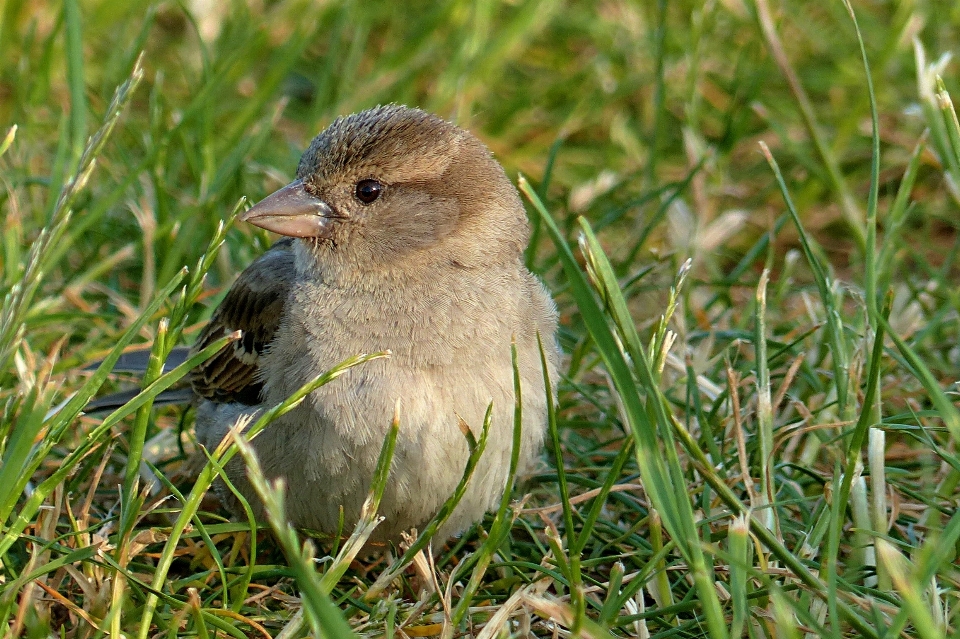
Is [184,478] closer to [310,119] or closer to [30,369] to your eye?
[30,369]

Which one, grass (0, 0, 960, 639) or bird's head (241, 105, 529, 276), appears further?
bird's head (241, 105, 529, 276)

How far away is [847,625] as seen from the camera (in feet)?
9.00

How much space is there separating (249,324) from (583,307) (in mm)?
1575

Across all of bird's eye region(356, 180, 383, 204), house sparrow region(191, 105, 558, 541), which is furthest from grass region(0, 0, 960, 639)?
bird's eye region(356, 180, 383, 204)

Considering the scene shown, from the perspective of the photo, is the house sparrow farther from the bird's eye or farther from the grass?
the grass

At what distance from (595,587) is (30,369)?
1.76 meters

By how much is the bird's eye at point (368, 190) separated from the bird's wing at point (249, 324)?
1.08 feet

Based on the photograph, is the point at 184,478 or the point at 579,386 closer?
the point at 184,478

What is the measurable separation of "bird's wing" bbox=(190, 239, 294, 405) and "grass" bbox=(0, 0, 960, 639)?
270 millimetres

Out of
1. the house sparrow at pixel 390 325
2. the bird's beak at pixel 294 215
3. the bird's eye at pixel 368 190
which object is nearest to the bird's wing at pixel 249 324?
the house sparrow at pixel 390 325

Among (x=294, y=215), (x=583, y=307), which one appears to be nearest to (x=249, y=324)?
(x=294, y=215)

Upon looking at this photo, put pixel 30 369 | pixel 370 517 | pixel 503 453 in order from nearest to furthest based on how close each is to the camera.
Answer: pixel 370 517
pixel 503 453
pixel 30 369

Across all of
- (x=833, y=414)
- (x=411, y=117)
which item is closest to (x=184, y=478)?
(x=411, y=117)

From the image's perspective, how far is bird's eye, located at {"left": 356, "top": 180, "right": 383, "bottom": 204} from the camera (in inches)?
137
